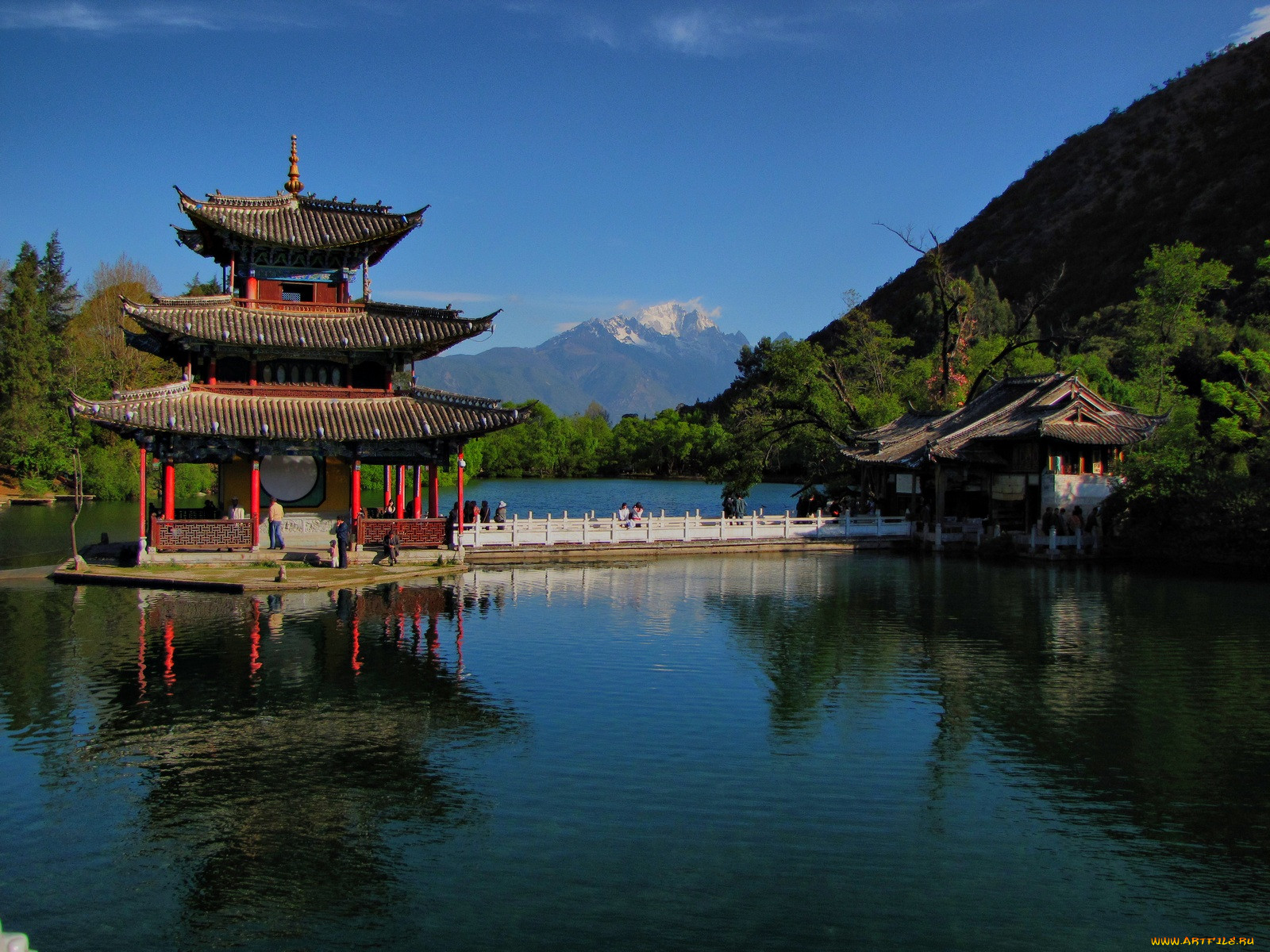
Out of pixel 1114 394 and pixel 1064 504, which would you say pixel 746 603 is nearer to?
pixel 1064 504

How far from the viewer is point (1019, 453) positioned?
127ft

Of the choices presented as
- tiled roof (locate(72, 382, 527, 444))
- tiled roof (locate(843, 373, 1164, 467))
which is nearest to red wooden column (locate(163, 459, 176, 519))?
tiled roof (locate(72, 382, 527, 444))

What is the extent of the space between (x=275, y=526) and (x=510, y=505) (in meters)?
47.8

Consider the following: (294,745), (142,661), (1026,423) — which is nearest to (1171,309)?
(1026,423)

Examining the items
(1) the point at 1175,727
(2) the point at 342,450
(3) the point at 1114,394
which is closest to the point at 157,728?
(1) the point at 1175,727

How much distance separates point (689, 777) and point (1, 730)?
384 inches

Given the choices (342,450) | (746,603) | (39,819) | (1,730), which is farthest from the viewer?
(342,450)

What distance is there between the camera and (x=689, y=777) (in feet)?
41.4

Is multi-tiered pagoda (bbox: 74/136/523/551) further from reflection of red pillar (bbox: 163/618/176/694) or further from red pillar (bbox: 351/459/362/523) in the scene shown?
reflection of red pillar (bbox: 163/618/176/694)

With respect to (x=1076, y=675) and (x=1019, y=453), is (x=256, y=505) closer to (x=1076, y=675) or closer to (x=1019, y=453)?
(x=1076, y=675)

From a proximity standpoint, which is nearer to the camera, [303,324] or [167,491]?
[167,491]

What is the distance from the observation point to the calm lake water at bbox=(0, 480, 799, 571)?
42094 millimetres

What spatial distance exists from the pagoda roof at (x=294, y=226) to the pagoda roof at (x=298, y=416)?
188 inches

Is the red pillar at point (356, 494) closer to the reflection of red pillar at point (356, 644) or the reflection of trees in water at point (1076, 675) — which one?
the reflection of red pillar at point (356, 644)
